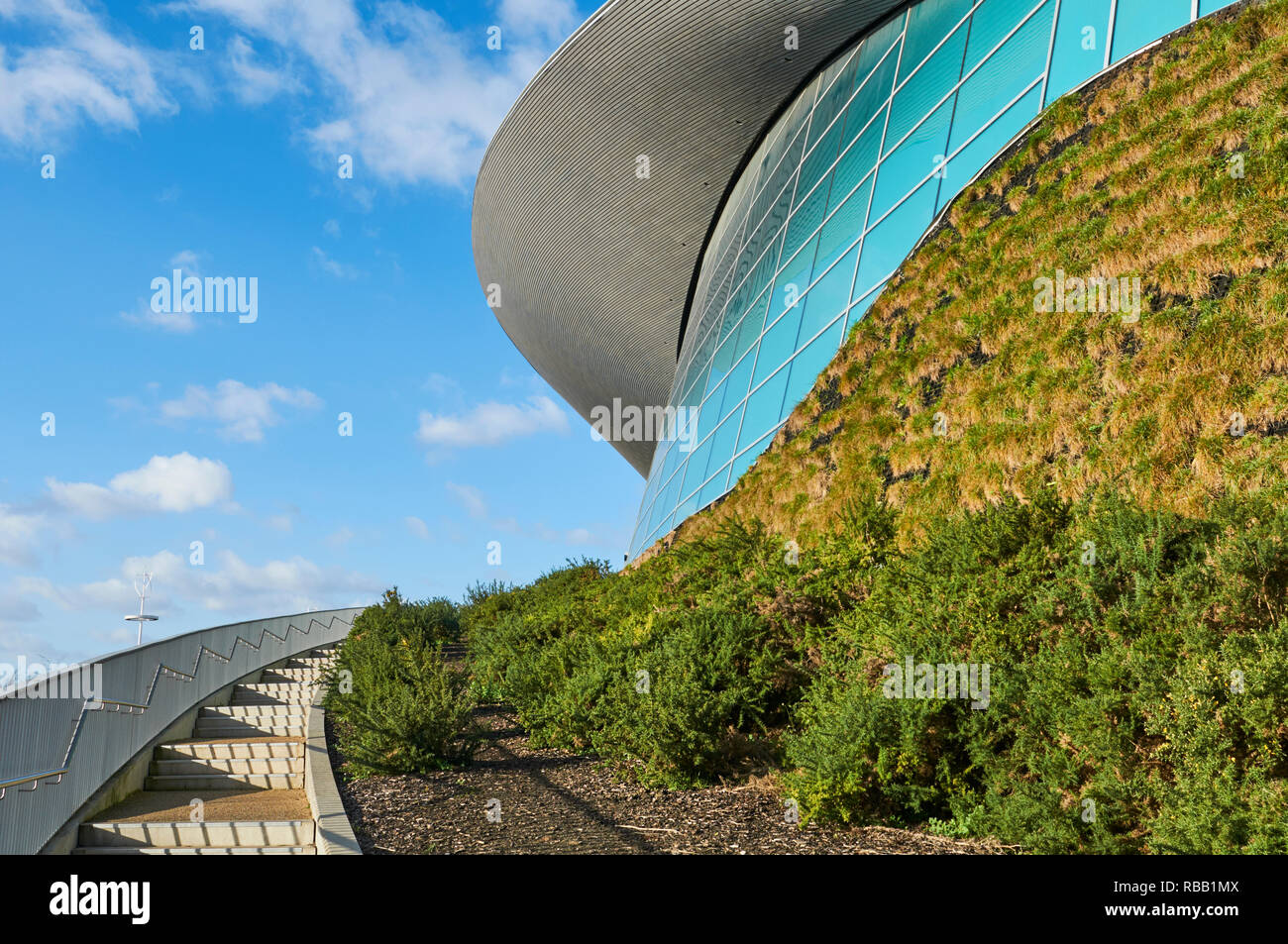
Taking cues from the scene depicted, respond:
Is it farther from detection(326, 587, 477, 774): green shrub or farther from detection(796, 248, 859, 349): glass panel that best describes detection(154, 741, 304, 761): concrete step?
detection(796, 248, 859, 349): glass panel

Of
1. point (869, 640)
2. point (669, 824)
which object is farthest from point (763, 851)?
point (869, 640)

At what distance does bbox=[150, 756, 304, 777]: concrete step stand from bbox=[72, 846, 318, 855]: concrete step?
235cm

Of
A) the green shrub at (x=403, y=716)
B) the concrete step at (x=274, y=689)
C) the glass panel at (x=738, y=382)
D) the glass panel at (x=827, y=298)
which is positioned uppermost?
the glass panel at (x=827, y=298)

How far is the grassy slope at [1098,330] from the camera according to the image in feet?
22.0

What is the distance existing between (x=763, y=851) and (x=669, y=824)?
918 mm

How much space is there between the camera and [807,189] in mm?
17922

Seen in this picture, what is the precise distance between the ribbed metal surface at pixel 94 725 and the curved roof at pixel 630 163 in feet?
50.5

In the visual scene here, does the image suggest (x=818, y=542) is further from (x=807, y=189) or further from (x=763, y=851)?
(x=807, y=189)

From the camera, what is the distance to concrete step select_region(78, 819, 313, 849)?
7.05 metres

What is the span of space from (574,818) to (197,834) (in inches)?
131

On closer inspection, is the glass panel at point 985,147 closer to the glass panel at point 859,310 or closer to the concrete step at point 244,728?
the glass panel at point 859,310

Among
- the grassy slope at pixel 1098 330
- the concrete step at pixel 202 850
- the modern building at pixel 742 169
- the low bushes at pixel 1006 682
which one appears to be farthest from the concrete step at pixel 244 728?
the modern building at pixel 742 169

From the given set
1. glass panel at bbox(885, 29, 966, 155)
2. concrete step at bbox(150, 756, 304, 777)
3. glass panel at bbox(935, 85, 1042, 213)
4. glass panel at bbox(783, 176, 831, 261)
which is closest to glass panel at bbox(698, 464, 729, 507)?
glass panel at bbox(783, 176, 831, 261)

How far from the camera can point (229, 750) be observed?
397 inches
